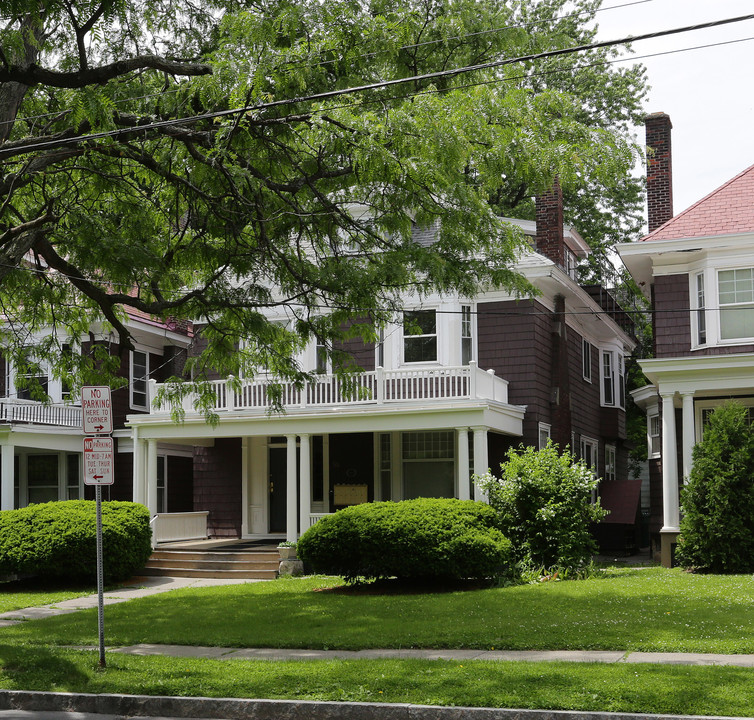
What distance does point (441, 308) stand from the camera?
79.2 feet

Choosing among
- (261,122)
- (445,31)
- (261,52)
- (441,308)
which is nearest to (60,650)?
(261,122)

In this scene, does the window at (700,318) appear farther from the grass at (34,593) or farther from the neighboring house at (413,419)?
the grass at (34,593)

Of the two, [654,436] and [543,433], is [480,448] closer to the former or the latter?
[543,433]

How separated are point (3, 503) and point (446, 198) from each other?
1672 cm

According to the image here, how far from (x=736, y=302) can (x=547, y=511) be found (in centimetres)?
694

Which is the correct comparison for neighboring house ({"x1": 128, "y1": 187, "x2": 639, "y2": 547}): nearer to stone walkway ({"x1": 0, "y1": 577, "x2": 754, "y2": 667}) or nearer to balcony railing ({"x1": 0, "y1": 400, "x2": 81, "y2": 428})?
balcony railing ({"x1": 0, "y1": 400, "x2": 81, "y2": 428})

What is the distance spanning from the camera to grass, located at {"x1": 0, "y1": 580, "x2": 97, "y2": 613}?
1762 centimetres

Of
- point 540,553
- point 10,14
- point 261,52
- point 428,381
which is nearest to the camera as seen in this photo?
point 10,14

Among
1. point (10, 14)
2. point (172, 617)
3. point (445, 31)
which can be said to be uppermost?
point (445, 31)

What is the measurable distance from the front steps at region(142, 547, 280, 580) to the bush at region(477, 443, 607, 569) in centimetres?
572

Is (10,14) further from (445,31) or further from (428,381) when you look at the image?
(428,381)

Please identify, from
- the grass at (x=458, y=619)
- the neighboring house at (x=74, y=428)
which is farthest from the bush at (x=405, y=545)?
the neighboring house at (x=74, y=428)

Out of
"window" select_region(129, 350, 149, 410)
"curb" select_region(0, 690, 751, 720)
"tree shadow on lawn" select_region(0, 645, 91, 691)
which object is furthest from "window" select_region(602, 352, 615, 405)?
"curb" select_region(0, 690, 751, 720)

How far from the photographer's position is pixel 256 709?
28.1 ft
